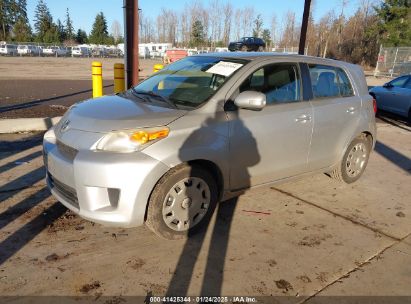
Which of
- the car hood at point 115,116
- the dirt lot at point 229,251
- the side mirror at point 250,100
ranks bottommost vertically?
the dirt lot at point 229,251

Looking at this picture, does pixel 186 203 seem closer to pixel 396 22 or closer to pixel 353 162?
pixel 353 162

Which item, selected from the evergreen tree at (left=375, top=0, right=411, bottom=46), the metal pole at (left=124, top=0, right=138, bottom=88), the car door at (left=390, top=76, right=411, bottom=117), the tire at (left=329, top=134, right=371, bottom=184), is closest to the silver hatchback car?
the tire at (left=329, top=134, right=371, bottom=184)

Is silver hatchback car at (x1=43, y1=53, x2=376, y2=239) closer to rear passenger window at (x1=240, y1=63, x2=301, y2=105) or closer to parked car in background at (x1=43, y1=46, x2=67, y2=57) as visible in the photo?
rear passenger window at (x1=240, y1=63, x2=301, y2=105)

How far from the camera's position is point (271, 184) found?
4.34 metres

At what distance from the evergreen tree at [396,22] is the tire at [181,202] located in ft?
145

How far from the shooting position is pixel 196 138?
3.50 m

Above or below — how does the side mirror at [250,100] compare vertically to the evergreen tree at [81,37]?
above

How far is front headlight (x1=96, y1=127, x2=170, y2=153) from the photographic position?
322cm

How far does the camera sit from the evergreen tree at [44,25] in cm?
8694

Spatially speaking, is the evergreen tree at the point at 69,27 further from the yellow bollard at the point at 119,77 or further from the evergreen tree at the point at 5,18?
the yellow bollard at the point at 119,77

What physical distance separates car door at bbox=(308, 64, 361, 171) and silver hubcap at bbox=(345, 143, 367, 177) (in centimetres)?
39

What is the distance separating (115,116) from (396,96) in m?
10.4

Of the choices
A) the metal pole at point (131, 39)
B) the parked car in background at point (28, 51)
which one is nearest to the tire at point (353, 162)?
the metal pole at point (131, 39)

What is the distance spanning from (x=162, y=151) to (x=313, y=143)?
2118 mm
